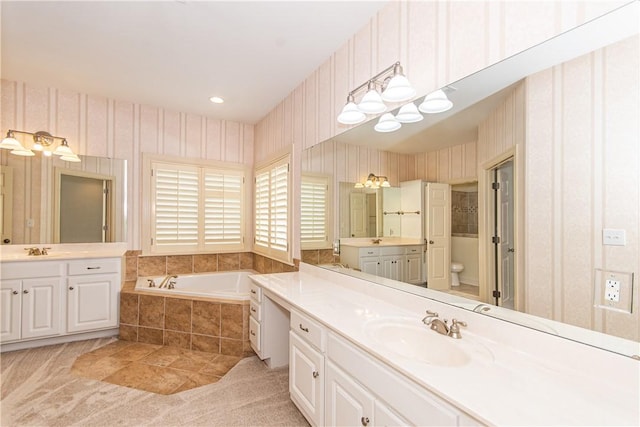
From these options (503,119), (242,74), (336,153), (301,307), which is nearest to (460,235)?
(503,119)

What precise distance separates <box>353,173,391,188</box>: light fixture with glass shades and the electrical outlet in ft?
3.96

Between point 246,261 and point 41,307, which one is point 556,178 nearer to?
point 246,261

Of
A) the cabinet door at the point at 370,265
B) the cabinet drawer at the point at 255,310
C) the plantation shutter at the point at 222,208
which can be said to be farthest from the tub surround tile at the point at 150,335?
the cabinet door at the point at 370,265

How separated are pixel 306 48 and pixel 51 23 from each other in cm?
184

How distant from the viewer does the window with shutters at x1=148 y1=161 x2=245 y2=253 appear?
368 cm

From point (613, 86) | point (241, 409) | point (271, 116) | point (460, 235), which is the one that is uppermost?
point (271, 116)

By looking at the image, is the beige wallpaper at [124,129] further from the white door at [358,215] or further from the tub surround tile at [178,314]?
the white door at [358,215]

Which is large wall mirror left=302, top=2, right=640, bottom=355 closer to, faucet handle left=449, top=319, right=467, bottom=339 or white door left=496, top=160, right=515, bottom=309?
white door left=496, top=160, right=515, bottom=309

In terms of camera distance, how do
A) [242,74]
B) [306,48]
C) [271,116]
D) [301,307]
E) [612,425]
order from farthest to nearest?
[271,116]
[242,74]
[306,48]
[301,307]
[612,425]

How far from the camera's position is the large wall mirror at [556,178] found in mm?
930

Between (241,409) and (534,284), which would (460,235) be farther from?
(241,409)

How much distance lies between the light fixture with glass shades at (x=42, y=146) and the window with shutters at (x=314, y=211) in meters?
2.60

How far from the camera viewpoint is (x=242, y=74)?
2840mm

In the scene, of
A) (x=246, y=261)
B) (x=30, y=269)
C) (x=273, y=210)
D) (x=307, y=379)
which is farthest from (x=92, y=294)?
(x=307, y=379)
